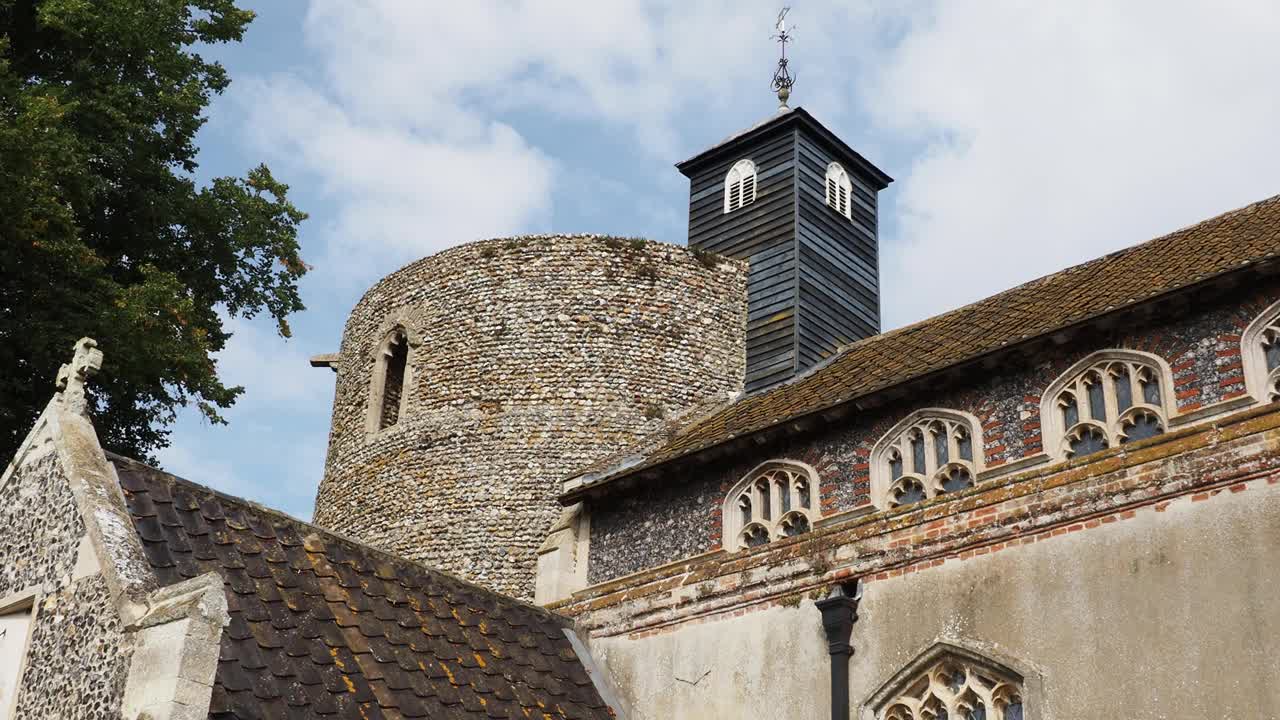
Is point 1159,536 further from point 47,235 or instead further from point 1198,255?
point 47,235

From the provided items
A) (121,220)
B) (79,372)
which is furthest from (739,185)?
(79,372)

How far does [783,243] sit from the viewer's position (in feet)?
70.0

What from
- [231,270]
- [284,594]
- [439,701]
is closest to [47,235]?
[231,270]

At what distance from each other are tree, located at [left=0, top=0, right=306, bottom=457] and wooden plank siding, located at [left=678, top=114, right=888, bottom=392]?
255 inches

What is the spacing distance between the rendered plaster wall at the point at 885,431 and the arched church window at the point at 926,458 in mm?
74

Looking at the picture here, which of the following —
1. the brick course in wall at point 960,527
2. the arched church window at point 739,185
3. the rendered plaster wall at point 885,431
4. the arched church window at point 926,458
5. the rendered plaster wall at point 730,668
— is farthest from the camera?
the arched church window at point 739,185

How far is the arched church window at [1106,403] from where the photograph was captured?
995 centimetres

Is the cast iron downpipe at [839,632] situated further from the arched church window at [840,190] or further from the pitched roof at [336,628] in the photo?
the arched church window at [840,190]

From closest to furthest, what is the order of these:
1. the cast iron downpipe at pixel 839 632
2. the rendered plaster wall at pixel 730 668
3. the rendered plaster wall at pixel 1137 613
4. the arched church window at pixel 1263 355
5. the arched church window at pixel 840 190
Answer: the rendered plaster wall at pixel 1137 613, the arched church window at pixel 1263 355, the cast iron downpipe at pixel 839 632, the rendered plaster wall at pixel 730 668, the arched church window at pixel 840 190

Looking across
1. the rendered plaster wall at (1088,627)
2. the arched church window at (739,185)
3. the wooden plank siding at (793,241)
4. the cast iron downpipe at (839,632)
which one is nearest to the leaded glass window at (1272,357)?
the rendered plaster wall at (1088,627)

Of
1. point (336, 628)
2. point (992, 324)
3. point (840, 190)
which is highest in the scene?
point (840, 190)

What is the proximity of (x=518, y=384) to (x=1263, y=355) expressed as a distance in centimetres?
1341

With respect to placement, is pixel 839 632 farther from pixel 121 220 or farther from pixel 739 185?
pixel 739 185

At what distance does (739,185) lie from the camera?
22.6 m
